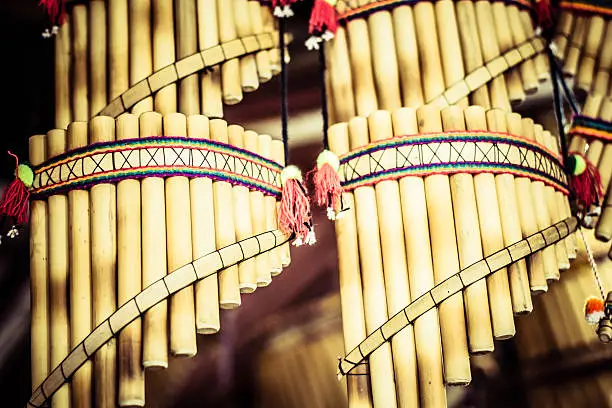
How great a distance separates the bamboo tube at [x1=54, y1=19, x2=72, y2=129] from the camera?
162cm

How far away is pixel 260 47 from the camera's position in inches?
65.5

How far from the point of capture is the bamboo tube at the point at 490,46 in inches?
66.4

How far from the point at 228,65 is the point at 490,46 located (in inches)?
17.9

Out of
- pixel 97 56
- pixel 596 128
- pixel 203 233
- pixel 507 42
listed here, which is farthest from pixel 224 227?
pixel 596 128

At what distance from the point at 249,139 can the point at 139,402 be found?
456mm

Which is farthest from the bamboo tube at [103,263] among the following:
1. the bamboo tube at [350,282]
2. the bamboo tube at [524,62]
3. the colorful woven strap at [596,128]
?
the colorful woven strap at [596,128]

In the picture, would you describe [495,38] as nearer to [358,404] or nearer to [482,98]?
[482,98]

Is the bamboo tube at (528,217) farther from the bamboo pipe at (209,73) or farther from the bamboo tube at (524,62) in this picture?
the bamboo pipe at (209,73)

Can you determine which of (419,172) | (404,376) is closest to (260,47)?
(419,172)

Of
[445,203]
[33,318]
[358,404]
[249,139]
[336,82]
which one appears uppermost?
[336,82]

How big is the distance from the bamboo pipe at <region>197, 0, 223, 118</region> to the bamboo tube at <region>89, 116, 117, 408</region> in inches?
6.3

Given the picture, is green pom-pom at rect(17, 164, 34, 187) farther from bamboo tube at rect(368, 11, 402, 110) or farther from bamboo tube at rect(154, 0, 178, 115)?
bamboo tube at rect(368, 11, 402, 110)

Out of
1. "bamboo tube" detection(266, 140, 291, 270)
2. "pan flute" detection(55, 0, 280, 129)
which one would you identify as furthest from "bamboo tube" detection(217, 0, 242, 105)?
"bamboo tube" detection(266, 140, 291, 270)

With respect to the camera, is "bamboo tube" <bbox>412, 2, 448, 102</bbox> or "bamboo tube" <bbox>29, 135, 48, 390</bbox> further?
"bamboo tube" <bbox>412, 2, 448, 102</bbox>
